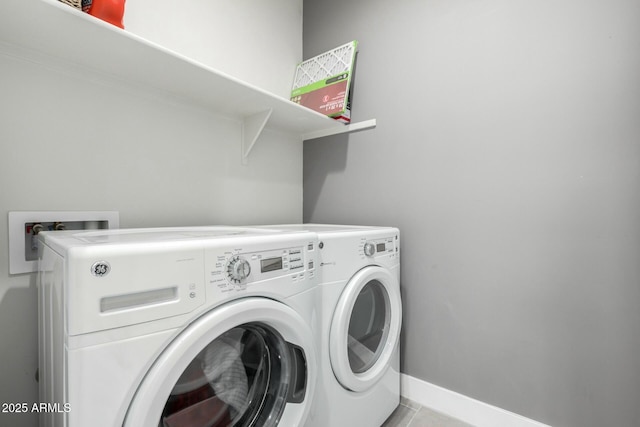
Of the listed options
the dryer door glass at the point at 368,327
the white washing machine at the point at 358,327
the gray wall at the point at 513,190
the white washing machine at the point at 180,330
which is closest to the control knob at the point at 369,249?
the white washing machine at the point at 358,327

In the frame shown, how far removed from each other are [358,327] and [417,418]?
617 mm

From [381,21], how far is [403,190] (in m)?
1.01

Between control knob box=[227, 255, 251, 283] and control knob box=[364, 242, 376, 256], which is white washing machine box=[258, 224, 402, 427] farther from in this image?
control knob box=[227, 255, 251, 283]

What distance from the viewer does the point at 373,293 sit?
138 cm

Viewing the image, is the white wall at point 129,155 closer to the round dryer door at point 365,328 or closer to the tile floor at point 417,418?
the round dryer door at point 365,328

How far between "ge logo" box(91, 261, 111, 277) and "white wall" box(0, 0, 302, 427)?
0.79 m

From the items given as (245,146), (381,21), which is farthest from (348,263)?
(381,21)

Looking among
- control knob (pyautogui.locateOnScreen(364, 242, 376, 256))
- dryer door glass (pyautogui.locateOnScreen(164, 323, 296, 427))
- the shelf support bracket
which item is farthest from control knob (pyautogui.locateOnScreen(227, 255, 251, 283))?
the shelf support bracket

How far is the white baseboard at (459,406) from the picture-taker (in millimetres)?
1308

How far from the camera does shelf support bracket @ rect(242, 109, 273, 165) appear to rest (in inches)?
61.4

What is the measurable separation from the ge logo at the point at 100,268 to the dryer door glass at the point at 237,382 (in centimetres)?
32

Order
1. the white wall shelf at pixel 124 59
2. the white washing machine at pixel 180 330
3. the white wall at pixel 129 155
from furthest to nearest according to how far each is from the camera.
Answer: the white wall at pixel 129 155
the white wall shelf at pixel 124 59
the white washing machine at pixel 180 330

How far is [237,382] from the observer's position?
2.81ft

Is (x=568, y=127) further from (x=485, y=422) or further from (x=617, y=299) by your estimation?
(x=485, y=422)
